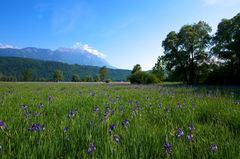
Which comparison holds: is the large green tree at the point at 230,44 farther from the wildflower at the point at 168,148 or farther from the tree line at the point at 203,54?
the wildflower at the point at 168,148

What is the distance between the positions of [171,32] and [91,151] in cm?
4438

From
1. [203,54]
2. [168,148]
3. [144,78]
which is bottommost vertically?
[168,148]

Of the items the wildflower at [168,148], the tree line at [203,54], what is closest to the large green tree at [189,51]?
the tree line at [203,54]

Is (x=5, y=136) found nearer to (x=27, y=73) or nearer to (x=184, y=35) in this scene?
(x=184, y=35)

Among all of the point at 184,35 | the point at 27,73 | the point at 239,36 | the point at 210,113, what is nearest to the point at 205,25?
the point at 184,35

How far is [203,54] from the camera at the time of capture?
38750 mm

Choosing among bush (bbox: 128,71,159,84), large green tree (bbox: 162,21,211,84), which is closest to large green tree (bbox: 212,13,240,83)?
large green tree (bbox: 162,21,211,84)

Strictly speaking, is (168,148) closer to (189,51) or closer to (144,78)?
(189,51)

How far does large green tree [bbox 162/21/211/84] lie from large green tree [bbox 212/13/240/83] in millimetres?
4706

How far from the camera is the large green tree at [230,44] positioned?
3053cm

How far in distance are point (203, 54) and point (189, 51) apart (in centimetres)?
278

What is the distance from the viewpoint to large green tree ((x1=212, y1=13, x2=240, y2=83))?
30531 mm

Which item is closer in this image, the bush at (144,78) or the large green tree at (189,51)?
the large green tree at (189,51)

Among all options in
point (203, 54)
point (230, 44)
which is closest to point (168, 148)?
point (230, 44)
